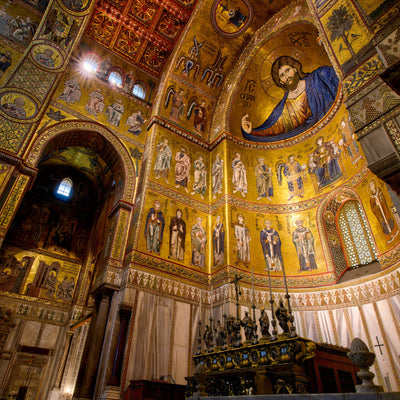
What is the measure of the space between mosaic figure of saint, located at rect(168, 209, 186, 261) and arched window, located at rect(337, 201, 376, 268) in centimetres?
586

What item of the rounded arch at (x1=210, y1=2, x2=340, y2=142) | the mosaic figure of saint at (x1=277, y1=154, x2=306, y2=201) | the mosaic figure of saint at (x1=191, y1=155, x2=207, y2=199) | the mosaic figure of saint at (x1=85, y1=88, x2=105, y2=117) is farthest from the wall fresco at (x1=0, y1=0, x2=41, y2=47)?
the mosaic figure of saint at (x1=277, y1=154, x2=306, y2=201)

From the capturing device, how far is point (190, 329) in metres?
9.86

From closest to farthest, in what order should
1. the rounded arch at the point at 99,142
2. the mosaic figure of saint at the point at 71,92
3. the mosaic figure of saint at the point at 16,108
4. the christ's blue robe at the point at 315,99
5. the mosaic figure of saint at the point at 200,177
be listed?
the mosaic figure of saint at the point at 16,108
the rounded arch at the point at 99,142
the mosaic figure of saint at the point at 71,92
the christ's blue robe at the point at 315,99
the mosaic figure of saint at the point at 200,177

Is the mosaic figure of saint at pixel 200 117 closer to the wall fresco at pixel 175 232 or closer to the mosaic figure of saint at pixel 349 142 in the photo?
the wall fresco at pixel 175 232

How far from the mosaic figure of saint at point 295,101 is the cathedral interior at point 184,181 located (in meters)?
0.06

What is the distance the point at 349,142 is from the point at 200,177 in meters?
6.11

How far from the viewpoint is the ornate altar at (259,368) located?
4008 mm

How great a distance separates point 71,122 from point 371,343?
1267 cm

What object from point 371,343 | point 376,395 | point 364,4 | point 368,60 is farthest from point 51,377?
point 364,4

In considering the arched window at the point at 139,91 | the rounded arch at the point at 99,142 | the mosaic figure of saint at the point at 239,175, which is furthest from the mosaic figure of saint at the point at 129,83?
the mosaic figure of saint at the point at 239,175

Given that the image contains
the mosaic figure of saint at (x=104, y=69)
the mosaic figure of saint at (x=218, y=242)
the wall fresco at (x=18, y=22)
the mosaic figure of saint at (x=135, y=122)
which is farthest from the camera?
the mosaic figure of saint at (x=104, y=69)

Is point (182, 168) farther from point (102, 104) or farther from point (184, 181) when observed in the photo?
point (102, 104)

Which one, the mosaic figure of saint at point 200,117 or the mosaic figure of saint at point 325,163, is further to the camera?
the mosaic figure of saint at point 200,117

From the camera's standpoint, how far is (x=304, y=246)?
11453mm
